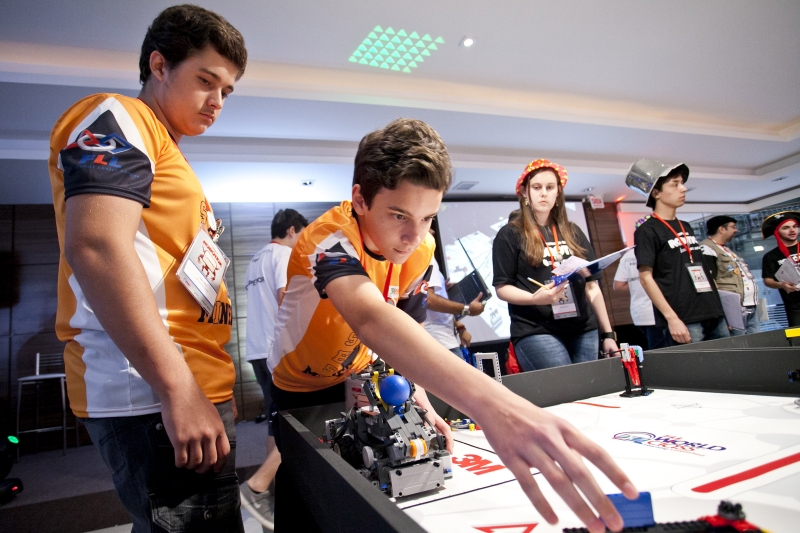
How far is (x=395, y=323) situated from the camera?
0.61 m

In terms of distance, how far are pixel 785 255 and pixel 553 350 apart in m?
3.37

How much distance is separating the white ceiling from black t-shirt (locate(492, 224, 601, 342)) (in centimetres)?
202

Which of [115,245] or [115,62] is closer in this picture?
[115,245]

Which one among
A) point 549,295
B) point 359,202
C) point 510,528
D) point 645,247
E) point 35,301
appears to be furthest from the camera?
point 35,301

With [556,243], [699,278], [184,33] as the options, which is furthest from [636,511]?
[699,278]

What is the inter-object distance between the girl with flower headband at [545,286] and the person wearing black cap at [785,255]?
273 centimetres

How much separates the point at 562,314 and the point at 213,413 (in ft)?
4.75

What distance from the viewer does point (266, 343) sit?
2.85 meters

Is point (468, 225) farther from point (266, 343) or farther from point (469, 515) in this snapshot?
point (469, 515)

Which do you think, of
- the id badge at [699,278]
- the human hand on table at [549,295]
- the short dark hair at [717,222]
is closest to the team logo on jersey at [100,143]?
the human hand on table at [549,295]

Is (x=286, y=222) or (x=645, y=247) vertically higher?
(x=286, y=222)

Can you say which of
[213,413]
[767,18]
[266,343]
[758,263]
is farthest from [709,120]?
[213,413]

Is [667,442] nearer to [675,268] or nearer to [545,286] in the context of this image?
[545,286]

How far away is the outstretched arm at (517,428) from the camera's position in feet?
1.20
